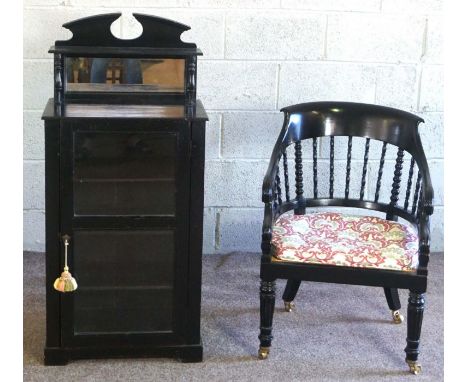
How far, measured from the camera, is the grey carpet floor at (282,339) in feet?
8.05

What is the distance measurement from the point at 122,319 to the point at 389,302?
1.04 meters

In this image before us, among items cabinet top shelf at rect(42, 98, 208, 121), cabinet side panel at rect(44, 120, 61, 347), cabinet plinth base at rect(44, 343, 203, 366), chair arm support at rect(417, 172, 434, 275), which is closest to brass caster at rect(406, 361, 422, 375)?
chair arm support at rect(417, 172, 434, 275)

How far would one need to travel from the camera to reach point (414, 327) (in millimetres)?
2465

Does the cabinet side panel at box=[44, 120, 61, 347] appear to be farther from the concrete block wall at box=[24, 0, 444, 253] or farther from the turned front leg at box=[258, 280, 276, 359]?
the concrete block wall at box=[24, 0, 444, 253]

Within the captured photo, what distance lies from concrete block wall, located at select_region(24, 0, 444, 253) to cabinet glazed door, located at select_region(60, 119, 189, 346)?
1.01 meters

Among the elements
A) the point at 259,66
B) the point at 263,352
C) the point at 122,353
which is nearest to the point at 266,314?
the point at 263,352

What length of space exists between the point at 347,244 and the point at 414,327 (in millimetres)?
341

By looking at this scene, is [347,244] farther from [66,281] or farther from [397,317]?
[66,281]

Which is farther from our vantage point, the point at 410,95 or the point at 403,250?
the point at 410,95

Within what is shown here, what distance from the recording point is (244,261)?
11.3 ft

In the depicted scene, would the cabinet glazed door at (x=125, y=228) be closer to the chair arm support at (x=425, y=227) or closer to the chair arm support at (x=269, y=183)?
the chair arm support at (x=269, y=183)

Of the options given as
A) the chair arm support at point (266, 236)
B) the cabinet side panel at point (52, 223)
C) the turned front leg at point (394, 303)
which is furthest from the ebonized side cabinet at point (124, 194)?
the turned front leg at point (394, 303)
